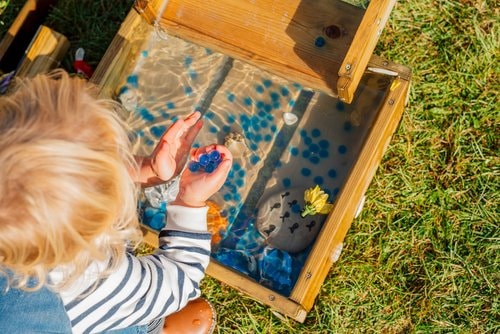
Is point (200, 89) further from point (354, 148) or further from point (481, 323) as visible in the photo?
point (481, 323)

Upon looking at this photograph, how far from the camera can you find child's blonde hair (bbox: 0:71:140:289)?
1.12m

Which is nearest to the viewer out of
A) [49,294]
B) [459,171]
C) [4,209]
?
[4,209]

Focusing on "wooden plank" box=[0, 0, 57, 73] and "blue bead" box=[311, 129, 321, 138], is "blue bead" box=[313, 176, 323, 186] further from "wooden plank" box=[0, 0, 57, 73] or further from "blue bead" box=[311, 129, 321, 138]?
"wooden plank" box=[0, 0, 57, 73]

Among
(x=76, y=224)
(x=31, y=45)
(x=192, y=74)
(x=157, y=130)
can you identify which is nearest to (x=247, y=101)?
(x=192, y=74)

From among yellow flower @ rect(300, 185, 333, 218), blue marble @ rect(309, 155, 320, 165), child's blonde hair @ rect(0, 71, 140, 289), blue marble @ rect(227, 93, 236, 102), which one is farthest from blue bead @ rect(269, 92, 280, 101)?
child's blonde hair @ rect(0, 71, 140, 289)

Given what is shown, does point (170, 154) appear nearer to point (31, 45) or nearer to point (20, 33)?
point (31, 45)

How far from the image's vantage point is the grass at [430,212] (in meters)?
2.05

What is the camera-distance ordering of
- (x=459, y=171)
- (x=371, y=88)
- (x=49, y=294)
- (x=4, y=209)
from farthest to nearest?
(x=459, y=171)
(x=371, y=88)
(x=49, y=294)
(x=4, y=209)

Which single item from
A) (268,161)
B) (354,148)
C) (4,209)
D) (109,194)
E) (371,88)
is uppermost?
(371,88)

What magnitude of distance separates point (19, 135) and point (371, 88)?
3.94 feet

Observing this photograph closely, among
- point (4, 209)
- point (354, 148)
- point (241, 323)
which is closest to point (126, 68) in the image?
point (354, 148)

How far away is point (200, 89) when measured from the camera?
7.13 feet

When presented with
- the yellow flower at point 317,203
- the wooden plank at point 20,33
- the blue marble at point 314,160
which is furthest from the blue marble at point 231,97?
the wooden plank at point 20,33

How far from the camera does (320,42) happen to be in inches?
67.9
